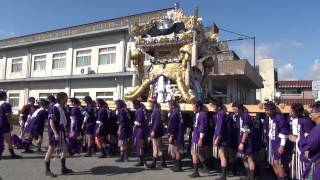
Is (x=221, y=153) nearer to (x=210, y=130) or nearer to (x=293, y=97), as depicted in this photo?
(x=210, y=130)

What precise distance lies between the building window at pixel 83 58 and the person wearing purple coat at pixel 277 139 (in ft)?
79.7

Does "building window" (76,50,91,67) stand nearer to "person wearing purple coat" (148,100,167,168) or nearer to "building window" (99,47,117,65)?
"building window" (99,47,117,65)

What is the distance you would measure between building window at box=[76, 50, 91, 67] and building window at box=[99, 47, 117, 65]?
4.55 ft

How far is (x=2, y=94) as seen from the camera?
9.89 metres

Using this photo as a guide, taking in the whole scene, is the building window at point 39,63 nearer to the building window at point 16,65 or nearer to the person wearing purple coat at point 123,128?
the building window at point 16,65

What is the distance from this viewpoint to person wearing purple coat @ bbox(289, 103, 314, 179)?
6.71 metres

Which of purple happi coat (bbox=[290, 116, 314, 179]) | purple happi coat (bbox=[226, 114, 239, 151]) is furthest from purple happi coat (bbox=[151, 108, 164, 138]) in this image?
purple happi coat (bbox=[290, 116, 314, 179])

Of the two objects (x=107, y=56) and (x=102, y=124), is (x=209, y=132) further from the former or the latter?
(x=107, y=56)

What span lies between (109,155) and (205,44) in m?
5.18

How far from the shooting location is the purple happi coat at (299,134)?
6699mm

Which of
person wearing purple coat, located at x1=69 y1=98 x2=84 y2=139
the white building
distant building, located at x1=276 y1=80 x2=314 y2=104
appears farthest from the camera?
distant building, located at x1=276 y1=80 x2=314 y2=104

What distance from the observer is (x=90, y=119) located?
10930 mm

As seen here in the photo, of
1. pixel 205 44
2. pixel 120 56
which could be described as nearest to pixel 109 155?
pixel 205 44

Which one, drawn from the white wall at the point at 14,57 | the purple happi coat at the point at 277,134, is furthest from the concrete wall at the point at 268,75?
the purple happi coat at the point at 277,134
